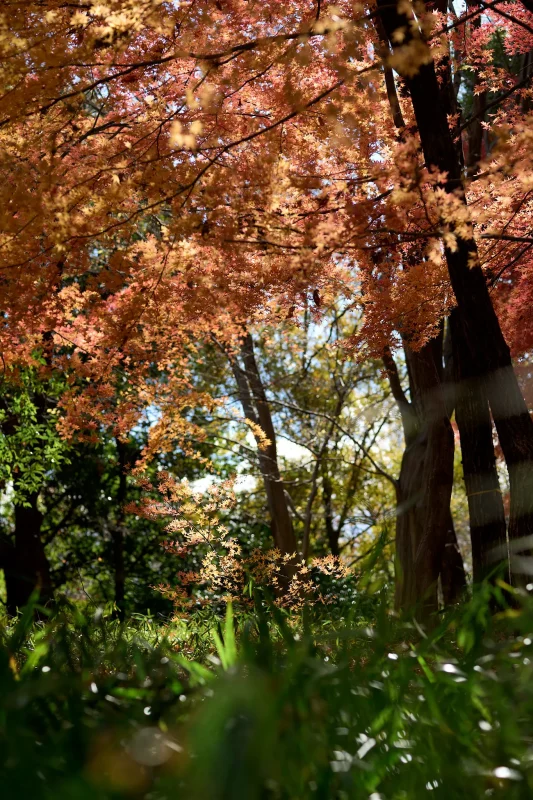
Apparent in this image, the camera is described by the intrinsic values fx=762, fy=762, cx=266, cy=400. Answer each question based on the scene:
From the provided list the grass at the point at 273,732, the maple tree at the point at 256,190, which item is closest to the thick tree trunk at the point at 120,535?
the maple tree at the point at 256,190

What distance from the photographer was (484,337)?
4586mm

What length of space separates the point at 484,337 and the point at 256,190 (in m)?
1.78

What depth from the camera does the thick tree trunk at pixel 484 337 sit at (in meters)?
4.41

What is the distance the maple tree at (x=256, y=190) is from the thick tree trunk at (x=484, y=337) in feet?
0.04

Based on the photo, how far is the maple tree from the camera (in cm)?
336

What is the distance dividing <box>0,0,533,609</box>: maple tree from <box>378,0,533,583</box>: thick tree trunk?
0.5 inches

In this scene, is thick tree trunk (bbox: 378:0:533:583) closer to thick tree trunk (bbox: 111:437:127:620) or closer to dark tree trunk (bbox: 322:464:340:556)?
thick tree trunk (bbox: 111:437:127:620)

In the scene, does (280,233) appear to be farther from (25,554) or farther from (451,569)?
(25,554)

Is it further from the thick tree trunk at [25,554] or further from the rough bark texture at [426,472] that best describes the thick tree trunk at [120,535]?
the rough bark texture at [426,472]

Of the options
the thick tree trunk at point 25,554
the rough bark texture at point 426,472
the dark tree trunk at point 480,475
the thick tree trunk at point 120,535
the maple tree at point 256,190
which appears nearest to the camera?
the maple tree at point 256,190

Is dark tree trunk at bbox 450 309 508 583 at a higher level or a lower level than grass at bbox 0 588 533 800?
higher

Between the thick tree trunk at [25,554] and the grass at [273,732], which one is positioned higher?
the thick tree trunk at [25,554]

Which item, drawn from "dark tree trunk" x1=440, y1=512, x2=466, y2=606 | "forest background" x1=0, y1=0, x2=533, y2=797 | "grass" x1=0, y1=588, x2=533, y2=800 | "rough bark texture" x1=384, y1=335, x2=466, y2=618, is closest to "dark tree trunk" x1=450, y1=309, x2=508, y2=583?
"forest background" x1=0, y1=0, x2=533, y2=797

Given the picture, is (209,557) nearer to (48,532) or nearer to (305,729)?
(305,729)
